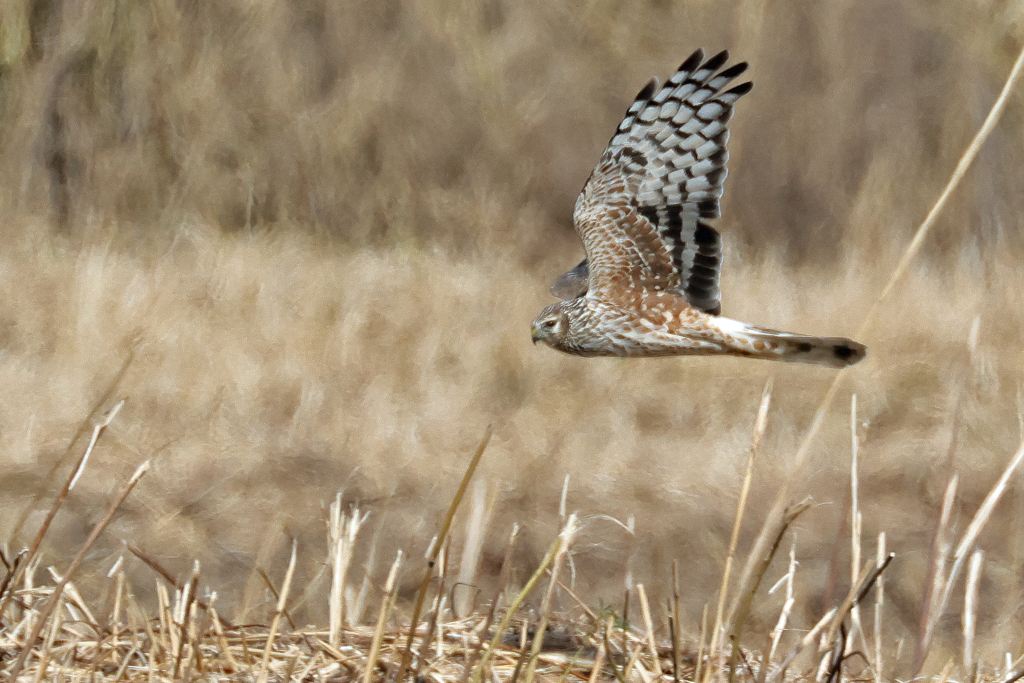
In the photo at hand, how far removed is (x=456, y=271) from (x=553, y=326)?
3817mm

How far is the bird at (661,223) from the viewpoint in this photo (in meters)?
2.71

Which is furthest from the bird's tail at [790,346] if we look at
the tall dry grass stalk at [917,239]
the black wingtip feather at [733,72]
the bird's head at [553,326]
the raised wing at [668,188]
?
the tall dry grass stalk at [917,239]

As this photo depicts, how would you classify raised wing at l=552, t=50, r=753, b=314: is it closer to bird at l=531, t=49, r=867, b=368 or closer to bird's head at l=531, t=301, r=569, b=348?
bird at l=531, t=49, r=867, b=368

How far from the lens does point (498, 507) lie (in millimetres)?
5395

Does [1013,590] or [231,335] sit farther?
[231,335]

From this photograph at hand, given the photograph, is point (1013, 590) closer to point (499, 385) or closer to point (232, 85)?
point (499, 385)

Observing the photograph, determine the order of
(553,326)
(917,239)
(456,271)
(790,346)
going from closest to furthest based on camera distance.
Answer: (917,239), (790,346), (553,326), (456,271)

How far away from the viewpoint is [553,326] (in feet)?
9.82

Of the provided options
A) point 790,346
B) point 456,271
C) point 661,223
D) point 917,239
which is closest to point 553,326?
point 661,223

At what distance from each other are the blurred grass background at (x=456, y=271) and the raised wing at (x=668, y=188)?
2269 millimetres

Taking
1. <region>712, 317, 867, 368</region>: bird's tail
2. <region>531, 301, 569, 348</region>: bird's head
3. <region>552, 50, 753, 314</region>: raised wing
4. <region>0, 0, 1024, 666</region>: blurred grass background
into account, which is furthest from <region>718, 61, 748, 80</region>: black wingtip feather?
<region>0, 0, 1024, 666</region>: blurred grass background

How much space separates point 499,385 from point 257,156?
223cm

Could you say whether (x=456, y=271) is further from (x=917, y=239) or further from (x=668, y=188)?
(x=917, y=239)

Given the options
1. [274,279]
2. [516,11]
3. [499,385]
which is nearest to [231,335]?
[274,279]
